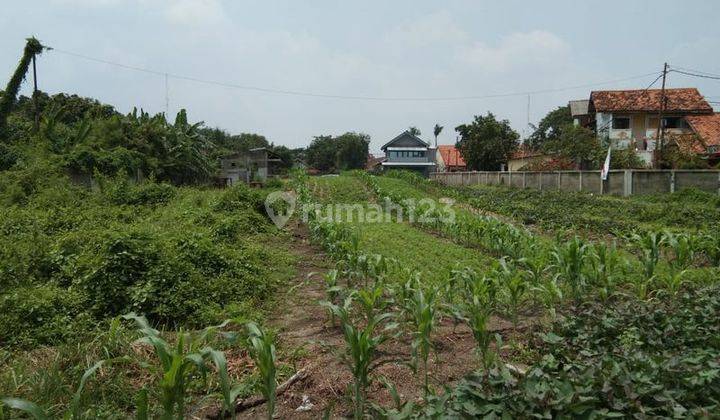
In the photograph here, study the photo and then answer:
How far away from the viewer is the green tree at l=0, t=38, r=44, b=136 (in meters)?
23.5

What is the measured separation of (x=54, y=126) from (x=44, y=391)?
23.2 meters

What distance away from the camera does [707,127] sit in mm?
30344

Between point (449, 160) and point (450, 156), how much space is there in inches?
45.0

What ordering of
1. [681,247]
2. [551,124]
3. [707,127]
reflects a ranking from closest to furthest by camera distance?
[681,247] → [707,127] → [551,124]

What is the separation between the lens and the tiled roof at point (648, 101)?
3175 cm

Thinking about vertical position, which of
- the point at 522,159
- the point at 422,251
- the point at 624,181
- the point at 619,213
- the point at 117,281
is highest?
the point at 522,159

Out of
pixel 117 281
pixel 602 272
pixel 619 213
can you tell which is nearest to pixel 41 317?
pixel 117 281

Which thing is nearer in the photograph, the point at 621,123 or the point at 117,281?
the point at 117,281

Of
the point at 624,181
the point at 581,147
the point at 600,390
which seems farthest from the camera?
the point at 581,147

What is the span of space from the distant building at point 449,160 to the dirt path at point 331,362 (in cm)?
5517

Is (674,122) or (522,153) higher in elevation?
(674,122)

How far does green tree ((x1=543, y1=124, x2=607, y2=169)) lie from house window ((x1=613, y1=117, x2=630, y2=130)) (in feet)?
5.62

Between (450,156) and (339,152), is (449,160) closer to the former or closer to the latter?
(450,156)

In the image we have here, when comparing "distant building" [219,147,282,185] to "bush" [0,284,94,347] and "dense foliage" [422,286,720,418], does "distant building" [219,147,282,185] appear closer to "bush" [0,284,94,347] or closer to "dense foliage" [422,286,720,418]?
"bush" [0,284,94,347]
